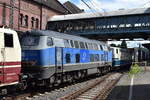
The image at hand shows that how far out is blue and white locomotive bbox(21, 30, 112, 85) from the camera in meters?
15.5

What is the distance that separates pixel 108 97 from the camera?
14891 mm

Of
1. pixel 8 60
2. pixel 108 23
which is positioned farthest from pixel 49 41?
pixel 108 23

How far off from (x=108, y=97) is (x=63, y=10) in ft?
163

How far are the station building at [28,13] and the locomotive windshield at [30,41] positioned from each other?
23.9 m

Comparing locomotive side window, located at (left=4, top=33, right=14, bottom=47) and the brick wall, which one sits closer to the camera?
locomotive side window, located at (left=4, top=33, right=14, bottom=47)

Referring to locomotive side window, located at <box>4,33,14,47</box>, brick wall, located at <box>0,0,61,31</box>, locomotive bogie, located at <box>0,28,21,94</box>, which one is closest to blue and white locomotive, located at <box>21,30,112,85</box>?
locomotive bogie, located at <box>0,28,21,94</box>

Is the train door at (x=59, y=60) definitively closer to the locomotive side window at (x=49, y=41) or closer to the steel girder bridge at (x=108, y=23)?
the locomotive side window at (x=49, y=41)

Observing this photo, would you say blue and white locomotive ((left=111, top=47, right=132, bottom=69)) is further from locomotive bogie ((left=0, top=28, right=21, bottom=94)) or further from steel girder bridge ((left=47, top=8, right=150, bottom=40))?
locomotive bogie ((left=0, top=28, right=21, bottom=94))

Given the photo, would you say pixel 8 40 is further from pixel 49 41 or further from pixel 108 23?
pixel 108 23

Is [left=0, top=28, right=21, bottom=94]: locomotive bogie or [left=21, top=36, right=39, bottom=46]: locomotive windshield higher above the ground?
[left=21, top=36, right=39, bottom=46]: locomotive windshield

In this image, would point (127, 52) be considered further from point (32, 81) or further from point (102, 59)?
point (32, 81)

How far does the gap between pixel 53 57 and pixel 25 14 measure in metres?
32.3

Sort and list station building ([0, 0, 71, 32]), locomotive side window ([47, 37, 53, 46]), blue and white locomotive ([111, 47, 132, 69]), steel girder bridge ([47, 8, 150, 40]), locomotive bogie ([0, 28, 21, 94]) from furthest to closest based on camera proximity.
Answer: steel girder bridge ([47, 8, 150, 40]), station building ([0, 0, 71, 32]), blue and white locomotive ([111, 47, 132, 69]), locomotive side window ([47, 37, 53, 46]), locomotive bogie ([0, 28, 21, 94])

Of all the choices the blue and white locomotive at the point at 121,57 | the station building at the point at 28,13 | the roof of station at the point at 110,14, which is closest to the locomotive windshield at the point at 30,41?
the blue and white locomotive at the point at 121,57
